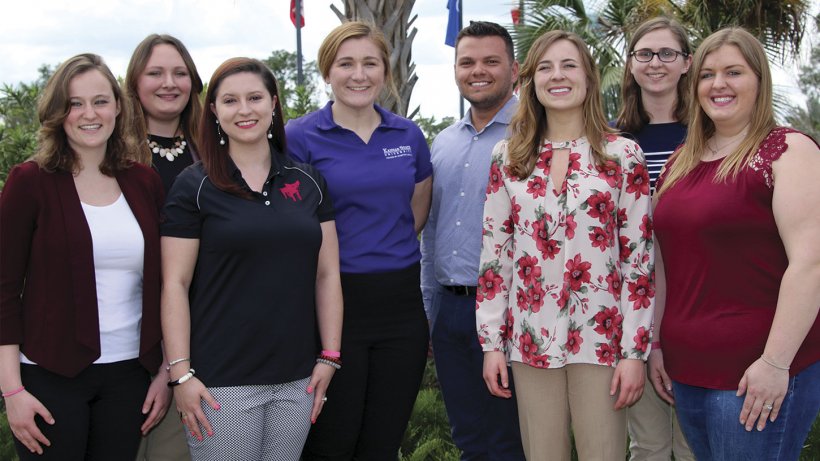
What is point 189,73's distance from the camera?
13.3ft

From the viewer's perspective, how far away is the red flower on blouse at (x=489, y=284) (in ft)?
11.2

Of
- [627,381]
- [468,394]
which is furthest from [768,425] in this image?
[468,394]

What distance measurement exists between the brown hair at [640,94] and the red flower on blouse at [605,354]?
1387 millimetres

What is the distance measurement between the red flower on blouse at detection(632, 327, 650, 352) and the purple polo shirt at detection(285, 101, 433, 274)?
114 cm

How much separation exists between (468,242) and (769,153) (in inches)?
62.5

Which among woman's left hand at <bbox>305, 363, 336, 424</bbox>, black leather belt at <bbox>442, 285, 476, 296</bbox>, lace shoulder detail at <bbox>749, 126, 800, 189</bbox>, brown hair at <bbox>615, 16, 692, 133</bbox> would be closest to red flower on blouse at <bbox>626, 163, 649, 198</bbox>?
lace shoulder detail at <bbox>749, 126, 800, 189</bbox>

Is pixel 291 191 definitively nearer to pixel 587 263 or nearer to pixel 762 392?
pixel 587 263

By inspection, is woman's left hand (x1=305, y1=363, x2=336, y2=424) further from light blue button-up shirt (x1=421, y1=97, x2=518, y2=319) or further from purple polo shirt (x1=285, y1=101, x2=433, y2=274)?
light blue button-up shirt (x1=421, y1=97, x2=518, y2=319)

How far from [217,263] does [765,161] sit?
2060mm

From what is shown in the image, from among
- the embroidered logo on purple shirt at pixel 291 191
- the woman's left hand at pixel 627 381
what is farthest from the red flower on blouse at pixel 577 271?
the embroidered logo on purple shirt at pixel 291 191

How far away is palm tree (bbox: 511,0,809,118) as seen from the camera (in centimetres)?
1311

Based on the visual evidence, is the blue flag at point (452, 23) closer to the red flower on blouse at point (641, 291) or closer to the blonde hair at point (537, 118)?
the blonde hair at point (537, 118)

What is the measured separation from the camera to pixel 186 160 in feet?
12.7

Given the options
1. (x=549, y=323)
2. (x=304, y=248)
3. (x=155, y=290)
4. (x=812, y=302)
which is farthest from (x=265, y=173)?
(x=812, y=302)
